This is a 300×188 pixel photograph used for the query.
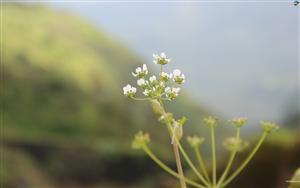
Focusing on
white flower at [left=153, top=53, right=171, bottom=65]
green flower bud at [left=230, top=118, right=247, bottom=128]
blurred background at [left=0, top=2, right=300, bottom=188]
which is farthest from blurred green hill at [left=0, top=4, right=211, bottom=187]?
green flower bud at [left=230, top=118, right=247, bottom=128]

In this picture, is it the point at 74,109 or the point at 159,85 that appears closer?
the point at 159,85

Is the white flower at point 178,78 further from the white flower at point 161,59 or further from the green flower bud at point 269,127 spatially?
the green flower bud at point 269,127

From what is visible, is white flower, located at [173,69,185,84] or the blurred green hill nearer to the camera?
white flower, located at [173,69,185,84]

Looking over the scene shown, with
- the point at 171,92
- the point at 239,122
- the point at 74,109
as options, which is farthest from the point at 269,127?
the point at 74,109

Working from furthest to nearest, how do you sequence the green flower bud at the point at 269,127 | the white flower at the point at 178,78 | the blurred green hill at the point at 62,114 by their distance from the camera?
the blurred green hill at the point at 62,114
the white flower at the point at 178,78
the green flower bud at the point at 269,127

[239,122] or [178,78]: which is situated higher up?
[178,78]

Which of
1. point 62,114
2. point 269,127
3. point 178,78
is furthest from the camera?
point 62,114

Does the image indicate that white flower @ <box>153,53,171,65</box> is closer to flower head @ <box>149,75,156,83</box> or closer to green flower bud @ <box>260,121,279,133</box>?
flower head @ <box>149,75,156,83</box>

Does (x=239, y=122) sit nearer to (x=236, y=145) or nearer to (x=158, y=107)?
(x=236, y=145)

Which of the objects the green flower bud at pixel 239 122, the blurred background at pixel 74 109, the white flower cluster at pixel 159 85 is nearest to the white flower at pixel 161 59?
the white flower cluster at pixel 159 85

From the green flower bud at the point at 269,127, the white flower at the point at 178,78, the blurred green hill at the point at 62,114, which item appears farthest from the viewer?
the blurred green hill at the point at 62,114
